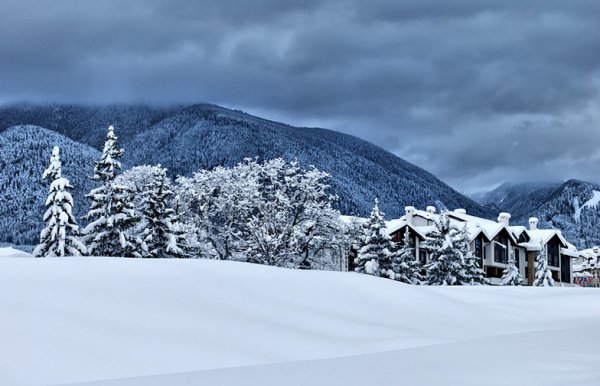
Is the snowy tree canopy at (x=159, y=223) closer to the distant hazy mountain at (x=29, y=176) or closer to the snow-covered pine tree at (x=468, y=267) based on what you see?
the snow-covered pine tree at (x=468, y=267)

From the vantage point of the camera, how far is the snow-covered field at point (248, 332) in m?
6.82

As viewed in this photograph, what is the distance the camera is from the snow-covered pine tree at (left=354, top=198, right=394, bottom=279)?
4369 centimetres

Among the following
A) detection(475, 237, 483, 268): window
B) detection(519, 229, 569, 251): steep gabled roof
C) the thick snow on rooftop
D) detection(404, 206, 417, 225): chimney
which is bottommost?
the thick snow on rooftop

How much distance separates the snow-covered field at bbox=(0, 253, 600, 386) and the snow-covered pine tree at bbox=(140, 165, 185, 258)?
24620 millimetres

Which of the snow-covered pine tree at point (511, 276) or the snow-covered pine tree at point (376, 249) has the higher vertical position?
the snow-covered pine tree at point (376, 249)

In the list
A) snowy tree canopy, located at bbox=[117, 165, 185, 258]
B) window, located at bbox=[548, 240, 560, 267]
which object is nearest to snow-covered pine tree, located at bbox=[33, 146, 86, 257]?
snowy tree canopy, located at bbox=[117, 165, 185, 258]

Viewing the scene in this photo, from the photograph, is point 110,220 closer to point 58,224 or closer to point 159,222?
point 58,224

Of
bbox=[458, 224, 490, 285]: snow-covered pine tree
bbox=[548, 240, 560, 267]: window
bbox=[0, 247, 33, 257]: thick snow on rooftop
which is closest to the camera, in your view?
bbox=[0, 247, 33, 257]: thick snow on rooftop

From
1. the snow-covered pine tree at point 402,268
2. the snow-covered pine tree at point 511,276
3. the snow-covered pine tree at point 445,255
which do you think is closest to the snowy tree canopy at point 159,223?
the snow-covered pine tree at point 402,268

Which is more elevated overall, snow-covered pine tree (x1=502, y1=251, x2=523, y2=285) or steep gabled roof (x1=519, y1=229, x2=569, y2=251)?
steep gabled roof (x1=519, y1=229, x2=569, y2=251)

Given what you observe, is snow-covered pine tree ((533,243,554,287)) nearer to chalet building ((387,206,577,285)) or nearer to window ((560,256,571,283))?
chalet building ((387,206,577,285))

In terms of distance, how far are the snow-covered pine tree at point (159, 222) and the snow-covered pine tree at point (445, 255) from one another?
1663 cm

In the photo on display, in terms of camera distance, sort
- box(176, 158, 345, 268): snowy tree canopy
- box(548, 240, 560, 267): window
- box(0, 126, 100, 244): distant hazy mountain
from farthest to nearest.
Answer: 1. box(0, 126, 100, 244): distant hazy mountain
2. box(548, 240, 560, 267): window
3. box(176, 158, 345, 268): snowy tree canopy

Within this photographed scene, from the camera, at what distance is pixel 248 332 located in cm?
888
